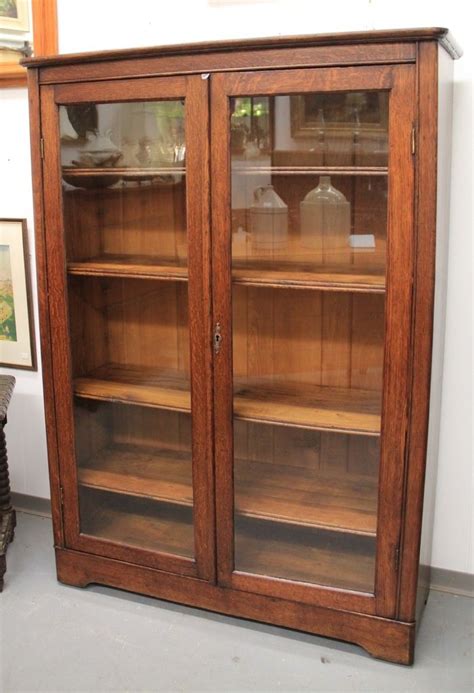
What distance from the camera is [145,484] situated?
232 cm

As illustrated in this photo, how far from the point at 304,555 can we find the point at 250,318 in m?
Answer: 0.66

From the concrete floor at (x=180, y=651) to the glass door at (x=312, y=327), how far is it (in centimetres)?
15

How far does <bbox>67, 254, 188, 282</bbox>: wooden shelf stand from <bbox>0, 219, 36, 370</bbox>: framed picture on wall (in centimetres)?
60

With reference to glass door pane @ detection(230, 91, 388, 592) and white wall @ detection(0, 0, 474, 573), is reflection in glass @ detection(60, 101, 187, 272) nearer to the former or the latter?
glass door pane @ detection(230, 91, 388, 592)

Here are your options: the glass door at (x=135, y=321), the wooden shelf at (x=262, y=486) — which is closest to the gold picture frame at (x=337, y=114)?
the glass door at (x=135, y=321)

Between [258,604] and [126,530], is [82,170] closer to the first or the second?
[126,530]

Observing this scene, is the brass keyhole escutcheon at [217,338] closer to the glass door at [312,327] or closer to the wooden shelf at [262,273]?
the glass door at [312,327]

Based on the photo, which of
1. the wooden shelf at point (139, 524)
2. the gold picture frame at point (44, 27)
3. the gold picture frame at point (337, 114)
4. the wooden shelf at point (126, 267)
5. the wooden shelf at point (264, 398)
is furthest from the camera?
the gold picture frame at point (44, 27)

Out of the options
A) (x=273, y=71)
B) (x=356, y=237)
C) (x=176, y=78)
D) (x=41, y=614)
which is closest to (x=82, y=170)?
(x=176, y=78)

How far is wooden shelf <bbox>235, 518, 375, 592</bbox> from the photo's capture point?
2.07 metres

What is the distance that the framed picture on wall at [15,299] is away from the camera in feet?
8.99

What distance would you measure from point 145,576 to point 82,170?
1.16 metres

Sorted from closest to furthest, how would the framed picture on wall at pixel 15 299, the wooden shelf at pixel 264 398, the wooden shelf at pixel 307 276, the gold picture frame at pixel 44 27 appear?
the wooden shelf at pixel 307 276 < the wooden shelf at pixel 264 398 < the gold picture frame at pixel 44 27 < the framed picture on wall at pixel 15 299

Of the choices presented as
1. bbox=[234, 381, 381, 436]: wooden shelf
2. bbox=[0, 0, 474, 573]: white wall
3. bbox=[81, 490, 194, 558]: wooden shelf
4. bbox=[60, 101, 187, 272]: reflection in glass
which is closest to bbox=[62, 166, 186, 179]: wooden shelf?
bbox=[60, 101, 187, 272]: reflection in glass
